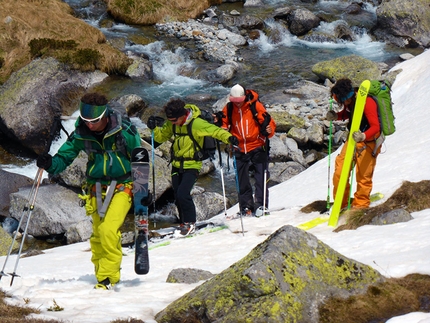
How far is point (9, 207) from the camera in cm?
1933

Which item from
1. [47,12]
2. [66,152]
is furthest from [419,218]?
[47,12]

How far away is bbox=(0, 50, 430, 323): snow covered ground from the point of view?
7.64 meters

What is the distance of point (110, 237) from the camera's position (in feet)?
27.6

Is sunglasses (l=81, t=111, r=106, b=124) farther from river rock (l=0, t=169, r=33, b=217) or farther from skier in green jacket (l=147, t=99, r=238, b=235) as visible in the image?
river rock (l=0, t=169, r=33, b=217)

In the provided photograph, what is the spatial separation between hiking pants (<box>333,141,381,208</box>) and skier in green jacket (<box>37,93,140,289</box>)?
448cm

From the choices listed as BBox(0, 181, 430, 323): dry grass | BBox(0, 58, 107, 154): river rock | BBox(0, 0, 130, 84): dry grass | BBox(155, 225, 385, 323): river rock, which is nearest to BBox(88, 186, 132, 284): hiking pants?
BBox(0, 181, 430, 323): dry grass

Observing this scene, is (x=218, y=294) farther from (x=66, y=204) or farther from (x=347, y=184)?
(x=66, y=204)

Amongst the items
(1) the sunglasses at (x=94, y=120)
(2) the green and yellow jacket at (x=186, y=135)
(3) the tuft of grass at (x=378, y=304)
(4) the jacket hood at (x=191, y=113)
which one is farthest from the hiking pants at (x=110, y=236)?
(3) the tuft of grass at (x=378, y=304)

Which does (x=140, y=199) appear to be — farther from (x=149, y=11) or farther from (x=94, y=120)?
(x=149, y=11)

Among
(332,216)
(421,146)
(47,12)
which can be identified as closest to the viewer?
(332,216)

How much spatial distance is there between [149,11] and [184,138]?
2367cm

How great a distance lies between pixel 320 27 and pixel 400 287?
29310mm

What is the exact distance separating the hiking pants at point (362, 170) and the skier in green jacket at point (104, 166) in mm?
4476

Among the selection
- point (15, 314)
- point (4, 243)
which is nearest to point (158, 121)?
point (4, 243)
